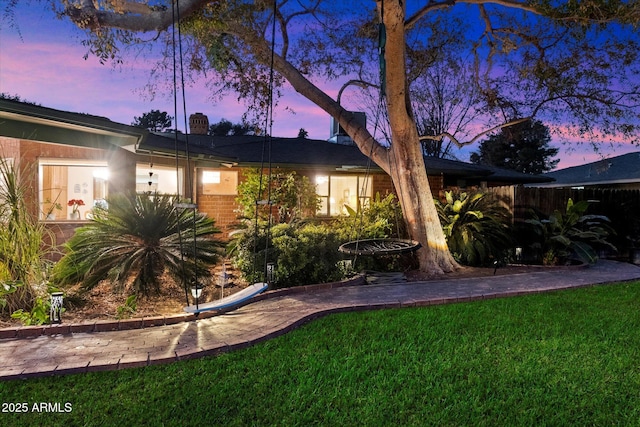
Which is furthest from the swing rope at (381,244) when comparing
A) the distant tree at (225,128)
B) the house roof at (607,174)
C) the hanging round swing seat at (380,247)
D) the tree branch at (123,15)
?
the distant tree at (225,128)

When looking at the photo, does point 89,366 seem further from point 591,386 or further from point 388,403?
point 591,386

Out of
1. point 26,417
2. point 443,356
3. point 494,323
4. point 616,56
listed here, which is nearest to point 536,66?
point 616,56

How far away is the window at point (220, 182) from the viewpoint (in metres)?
13.4

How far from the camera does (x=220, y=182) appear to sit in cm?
1368

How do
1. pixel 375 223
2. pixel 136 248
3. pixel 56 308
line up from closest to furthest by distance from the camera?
1. pixel 56 308
2. pixel 136 248
3. pixel 375 223

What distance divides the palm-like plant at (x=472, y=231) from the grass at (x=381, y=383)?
15.0 ft

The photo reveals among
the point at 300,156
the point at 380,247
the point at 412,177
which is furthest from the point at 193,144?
the point at 380,247

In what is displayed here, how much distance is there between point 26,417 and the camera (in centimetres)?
297

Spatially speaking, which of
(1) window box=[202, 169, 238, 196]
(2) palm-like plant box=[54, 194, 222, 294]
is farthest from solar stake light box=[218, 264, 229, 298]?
(1) window box=[202, 169, 238, 196]

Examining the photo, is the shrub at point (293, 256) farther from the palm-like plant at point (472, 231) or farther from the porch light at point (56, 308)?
the palm-like plant at point (472, 231)

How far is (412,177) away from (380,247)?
2435mm

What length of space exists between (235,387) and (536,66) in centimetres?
1120

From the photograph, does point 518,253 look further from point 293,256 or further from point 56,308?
point 56,308

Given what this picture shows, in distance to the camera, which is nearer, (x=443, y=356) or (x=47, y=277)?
(x=443, y=356)
